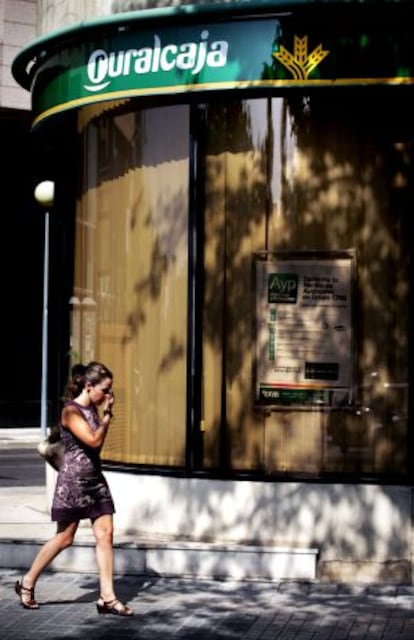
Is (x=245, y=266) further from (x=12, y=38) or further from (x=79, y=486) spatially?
(x=12, y=38)

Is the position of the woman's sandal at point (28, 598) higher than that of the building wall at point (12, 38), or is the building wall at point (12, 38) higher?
the building wall at point (12, 38)

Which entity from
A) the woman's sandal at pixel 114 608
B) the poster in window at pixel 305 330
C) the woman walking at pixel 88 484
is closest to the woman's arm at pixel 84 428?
the woman walking at pixel 88 484

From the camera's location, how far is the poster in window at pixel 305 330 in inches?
433

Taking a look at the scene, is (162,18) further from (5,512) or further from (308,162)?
(5,512)

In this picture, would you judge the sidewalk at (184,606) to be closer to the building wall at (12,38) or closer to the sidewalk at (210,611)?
the sidewalk at (210,611)

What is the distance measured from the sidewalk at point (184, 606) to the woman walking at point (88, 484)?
30cm

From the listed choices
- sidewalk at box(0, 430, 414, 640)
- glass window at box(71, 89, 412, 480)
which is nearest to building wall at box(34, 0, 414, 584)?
glass window at box(71, 89, 412, 480)

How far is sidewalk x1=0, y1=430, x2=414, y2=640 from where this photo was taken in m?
8.58

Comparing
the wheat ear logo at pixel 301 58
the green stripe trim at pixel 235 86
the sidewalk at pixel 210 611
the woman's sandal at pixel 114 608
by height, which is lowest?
the sidewalk at pixel 210 611

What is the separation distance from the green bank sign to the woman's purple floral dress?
11.6 feet

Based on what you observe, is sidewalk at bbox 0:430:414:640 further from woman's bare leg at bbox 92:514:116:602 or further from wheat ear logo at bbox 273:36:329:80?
wheat ear logo at bbox 273:36:329:80

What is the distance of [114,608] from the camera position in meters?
8.98

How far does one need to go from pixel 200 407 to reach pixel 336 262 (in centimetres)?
181

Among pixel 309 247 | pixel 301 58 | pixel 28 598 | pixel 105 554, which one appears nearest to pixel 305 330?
pixel 309 247
